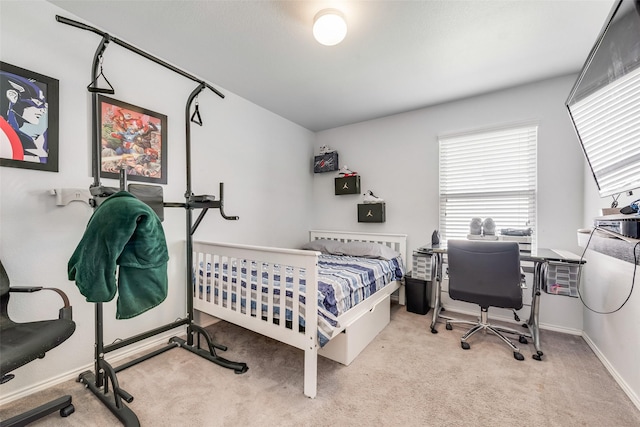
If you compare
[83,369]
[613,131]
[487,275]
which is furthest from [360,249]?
[83,369]

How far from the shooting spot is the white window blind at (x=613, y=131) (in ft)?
4.41

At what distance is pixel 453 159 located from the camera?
3.10m

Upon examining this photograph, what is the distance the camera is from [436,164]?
317 centimetres

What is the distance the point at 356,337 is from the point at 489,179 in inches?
88.8

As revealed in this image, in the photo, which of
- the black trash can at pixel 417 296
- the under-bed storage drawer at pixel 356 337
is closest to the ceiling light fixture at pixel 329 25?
the under-bed storage drawer at pixel 356 337

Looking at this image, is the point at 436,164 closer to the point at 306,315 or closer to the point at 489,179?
the point at 489,179

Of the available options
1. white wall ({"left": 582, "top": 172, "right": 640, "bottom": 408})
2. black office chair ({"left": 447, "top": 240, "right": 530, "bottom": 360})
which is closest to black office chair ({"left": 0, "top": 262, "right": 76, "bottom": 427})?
black office chair ({"left": 447, "top": 240, "right": 530, "bottom": 360})

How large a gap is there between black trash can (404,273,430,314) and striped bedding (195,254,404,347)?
0.40 meters

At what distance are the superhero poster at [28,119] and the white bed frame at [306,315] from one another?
1.17 metres

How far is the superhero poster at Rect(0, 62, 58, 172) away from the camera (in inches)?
60.9

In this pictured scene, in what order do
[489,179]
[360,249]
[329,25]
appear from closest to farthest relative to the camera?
[329,25] → [489,179] → [360,249]

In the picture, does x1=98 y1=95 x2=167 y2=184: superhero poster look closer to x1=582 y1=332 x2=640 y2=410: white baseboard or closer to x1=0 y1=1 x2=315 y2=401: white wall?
x1=0 y1=1 x2=315 y2=401: white wall

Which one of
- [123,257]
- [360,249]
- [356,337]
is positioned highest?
[123,257]

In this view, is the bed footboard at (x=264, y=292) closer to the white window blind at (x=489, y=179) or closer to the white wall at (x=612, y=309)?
the white wall at (x=612, y=309)
